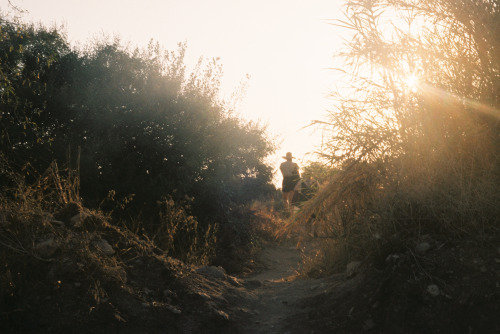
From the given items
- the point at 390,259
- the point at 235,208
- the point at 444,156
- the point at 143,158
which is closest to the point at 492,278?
the point at 390,259

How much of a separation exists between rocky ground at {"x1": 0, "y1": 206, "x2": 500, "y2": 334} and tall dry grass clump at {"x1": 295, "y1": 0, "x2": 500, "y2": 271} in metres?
0.29

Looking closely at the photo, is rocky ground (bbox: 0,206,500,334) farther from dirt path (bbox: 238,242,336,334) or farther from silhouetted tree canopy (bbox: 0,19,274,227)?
silhouetted tree canopy (bbox: 0,19,274,227)

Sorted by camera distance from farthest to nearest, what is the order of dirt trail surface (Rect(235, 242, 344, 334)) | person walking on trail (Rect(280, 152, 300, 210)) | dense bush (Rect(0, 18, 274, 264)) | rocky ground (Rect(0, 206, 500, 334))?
1. person walking on trail (Rect(280, 152, 300, 210))
2. dense bush (Rect(0, 18, 274, 264))
3. dirt trail surface (Rect(235, 242, 344, 334))
4. rocky ground (Rect(0, 206, 500, 334))

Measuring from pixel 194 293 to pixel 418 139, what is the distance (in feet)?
9.79

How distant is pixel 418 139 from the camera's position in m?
4.87

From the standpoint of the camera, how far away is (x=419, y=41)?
17.0 feet

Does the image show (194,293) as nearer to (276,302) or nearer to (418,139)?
(276,302)

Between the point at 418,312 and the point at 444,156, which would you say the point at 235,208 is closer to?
the point at 444,156

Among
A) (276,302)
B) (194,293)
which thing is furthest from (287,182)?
(194,293)

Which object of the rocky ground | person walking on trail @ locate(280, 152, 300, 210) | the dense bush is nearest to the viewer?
the rocky ground

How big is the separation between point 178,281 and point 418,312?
2.49 meters

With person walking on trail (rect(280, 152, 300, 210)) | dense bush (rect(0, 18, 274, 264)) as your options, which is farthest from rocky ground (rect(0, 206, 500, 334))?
person walking on trail (rect(280, 152, 300, 210))

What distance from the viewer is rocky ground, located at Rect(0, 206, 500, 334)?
354 cm

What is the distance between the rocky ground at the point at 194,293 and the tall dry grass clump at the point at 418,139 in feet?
0.94
